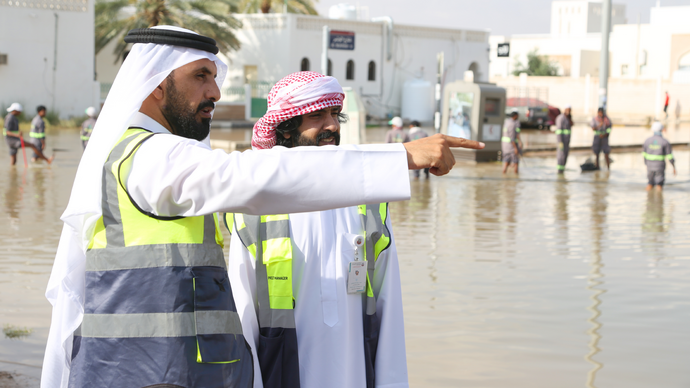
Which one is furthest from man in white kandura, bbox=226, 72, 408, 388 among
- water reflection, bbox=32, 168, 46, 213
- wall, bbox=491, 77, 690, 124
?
wall, bbox=491, 77, 690, 124

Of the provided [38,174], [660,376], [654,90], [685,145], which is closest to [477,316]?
[660,376]

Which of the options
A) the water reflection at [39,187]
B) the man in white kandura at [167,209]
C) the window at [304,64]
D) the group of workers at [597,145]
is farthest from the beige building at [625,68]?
the man in white kandura at [167,209]

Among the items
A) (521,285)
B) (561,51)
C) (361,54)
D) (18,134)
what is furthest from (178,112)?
(561,51)

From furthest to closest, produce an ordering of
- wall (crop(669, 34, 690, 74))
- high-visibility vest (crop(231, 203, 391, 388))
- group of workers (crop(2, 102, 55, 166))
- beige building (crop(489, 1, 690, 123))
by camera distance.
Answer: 1. wall (crop(669, 34, 690, 74))
2. beige building (crop(489, 1, 690, 123))
3. group of workers (crop(2, 102, 55, 166))
4. high-visibility vest (crop(231, 203, 391, 388))

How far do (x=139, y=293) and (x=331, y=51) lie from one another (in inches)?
1488

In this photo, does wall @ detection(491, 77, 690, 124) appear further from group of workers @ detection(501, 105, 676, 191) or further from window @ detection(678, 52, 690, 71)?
group of workers @ detection(501, 105, 676, 191)

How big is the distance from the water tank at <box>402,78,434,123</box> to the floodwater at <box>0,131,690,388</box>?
2823 centimetres

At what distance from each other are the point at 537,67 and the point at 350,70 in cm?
2766

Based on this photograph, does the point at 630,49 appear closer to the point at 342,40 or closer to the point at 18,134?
the point at 342,40

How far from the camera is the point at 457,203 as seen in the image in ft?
39.2

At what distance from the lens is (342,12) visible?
130 feet

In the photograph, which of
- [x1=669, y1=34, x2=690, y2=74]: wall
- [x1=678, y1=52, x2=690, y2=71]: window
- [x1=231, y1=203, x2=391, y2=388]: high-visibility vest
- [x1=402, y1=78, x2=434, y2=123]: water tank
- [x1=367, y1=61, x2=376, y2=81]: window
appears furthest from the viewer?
[x1=678, y1=52, x2=690, y2=71]: window

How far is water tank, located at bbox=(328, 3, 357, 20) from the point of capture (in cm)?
3956

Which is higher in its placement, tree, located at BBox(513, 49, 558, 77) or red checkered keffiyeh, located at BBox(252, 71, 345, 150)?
tree, located at BBox(513, 49, 558, 77)
